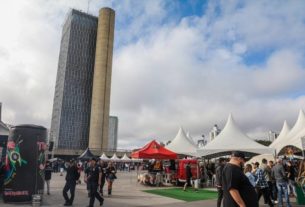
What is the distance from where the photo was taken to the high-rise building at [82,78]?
118562 millimetres

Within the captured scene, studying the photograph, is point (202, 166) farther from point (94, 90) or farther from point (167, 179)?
point (94, 90)

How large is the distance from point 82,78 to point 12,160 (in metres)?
120

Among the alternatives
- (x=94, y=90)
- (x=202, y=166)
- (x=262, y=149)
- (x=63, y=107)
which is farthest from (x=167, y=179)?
(x=63, y=107)

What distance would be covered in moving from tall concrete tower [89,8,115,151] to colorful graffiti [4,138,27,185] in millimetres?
103315

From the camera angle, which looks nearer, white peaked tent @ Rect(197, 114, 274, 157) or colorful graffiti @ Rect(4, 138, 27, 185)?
colorful graffiti @ Rect(4, 138, 27, 185)

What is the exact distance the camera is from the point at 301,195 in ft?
43.5

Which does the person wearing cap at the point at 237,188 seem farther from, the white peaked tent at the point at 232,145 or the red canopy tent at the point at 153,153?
the red canopy tent at the point at 153,153

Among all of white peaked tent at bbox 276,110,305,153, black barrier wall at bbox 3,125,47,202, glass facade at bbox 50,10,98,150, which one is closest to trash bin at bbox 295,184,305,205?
white peaked tent at bbox 276,110,305,153

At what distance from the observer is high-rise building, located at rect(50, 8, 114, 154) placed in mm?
118562

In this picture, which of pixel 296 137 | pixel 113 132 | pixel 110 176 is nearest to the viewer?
pixel 110 176

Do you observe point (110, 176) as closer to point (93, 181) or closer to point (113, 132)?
point (93, 181)

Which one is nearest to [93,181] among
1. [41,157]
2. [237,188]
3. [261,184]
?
[41,157]

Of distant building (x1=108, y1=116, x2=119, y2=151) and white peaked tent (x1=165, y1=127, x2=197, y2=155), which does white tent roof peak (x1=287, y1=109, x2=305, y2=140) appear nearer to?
white peaked tent (x1=165, y1=127, x2=197, y2=155)

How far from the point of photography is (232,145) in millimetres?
20812
